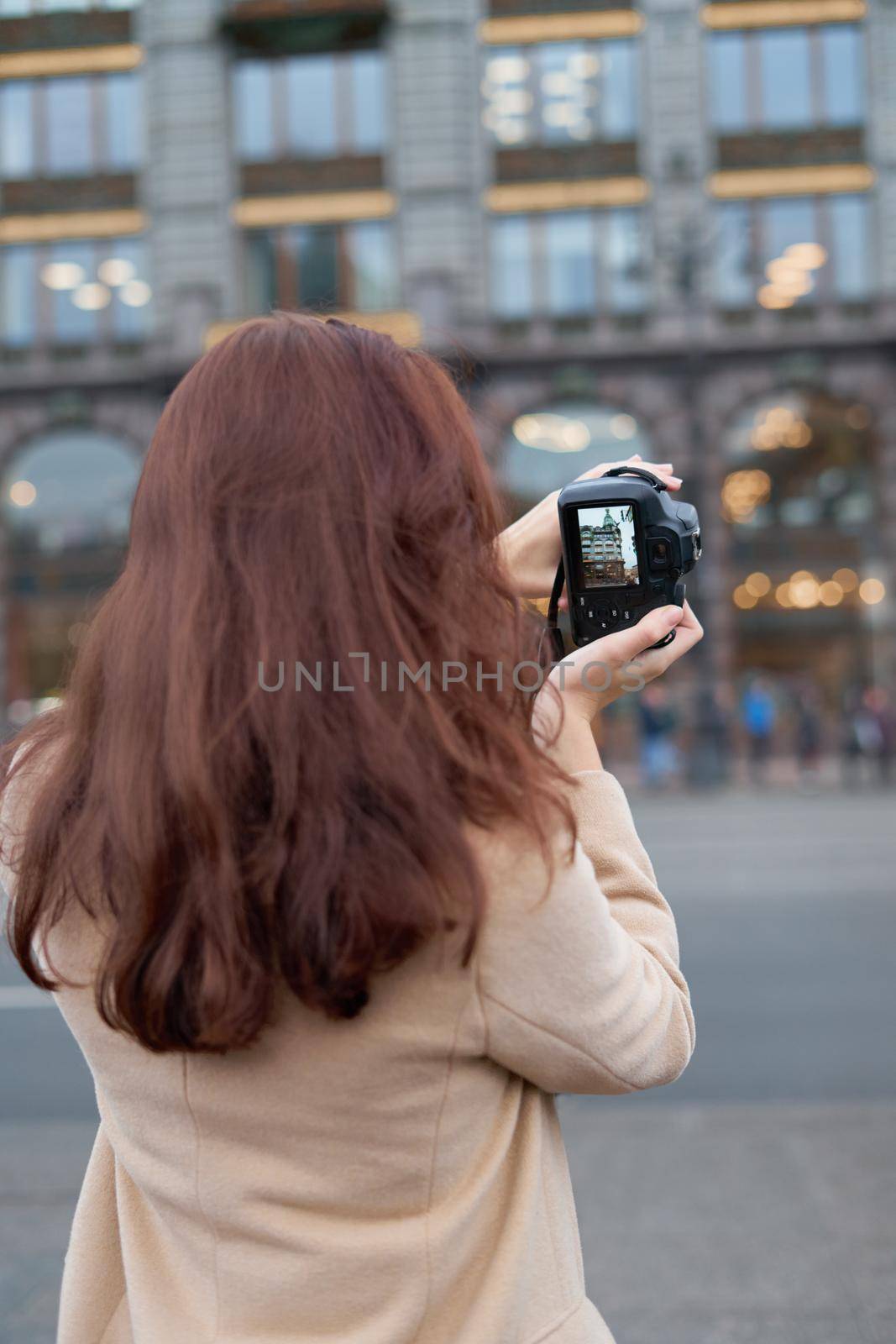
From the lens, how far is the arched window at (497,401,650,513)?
26.0 meters

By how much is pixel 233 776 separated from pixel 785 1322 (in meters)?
3.02

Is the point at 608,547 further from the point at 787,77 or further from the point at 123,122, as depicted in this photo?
the point at 123,122

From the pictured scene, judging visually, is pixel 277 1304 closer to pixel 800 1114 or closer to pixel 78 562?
pixel 800 1114

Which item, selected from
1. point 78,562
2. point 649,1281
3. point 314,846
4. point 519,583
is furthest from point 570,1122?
point 78,562

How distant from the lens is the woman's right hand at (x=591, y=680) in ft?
4.58

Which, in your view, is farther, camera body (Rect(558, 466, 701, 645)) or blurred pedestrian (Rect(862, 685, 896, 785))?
blurred pedestrian (Rect(862, 685, 896, 785))

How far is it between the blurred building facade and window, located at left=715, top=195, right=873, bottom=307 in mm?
52

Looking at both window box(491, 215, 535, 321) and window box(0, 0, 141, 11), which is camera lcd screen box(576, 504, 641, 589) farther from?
window box(0, 0, 141, 11)

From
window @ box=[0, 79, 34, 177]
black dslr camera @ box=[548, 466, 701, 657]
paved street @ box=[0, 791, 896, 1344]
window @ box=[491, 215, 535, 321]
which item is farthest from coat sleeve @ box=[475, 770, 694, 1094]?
window @ box=[0, 79, 34, 177]

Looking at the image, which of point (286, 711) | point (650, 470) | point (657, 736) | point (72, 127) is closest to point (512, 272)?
point (72, 127)

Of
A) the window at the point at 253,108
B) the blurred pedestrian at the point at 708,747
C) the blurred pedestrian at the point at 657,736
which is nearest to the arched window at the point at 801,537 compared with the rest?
the blurred pedestrian at the point at 708,747

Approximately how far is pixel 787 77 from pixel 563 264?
5.65 meters

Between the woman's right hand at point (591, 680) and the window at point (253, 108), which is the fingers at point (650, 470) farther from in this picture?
the window at point (253, 108)

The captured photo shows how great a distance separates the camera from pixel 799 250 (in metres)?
26.2
